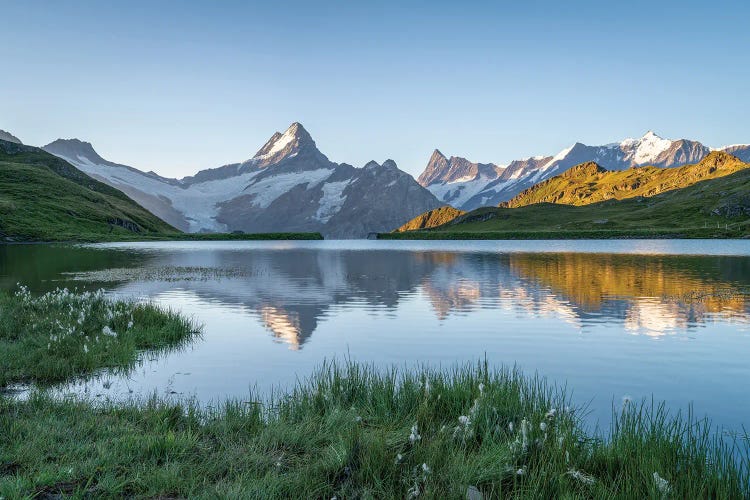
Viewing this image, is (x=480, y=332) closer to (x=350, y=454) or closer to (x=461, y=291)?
(x=461, y=291)

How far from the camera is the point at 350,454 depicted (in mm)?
9859

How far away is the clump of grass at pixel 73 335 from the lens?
19.0 m

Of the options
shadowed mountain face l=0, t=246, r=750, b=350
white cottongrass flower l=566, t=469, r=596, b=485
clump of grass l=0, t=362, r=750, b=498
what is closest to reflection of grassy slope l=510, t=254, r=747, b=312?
shadowed mountain face l=0, t=246, r=750, b=350

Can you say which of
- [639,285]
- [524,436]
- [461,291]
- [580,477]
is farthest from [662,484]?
[639,285]

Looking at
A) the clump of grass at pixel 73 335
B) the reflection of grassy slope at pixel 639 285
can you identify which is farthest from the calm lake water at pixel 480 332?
the clump of grass at pixel 73 335

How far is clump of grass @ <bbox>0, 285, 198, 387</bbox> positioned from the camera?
19.0 meters

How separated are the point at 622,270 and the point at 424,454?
64.6 meters

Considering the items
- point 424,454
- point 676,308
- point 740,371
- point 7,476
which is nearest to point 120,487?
point 7,476

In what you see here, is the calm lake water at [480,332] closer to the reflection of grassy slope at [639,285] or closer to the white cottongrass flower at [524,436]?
the reflection of grassy slope at [639,285]

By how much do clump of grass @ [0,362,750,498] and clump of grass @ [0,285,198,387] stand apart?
5.96 metres

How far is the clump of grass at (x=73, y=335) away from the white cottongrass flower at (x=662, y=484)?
707 inches

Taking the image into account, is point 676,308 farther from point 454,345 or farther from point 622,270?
point 622,270

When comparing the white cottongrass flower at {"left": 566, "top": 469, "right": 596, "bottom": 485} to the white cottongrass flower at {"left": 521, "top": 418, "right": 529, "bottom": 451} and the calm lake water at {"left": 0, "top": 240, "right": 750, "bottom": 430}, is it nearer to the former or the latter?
the white cottongrass flower at {"left": 521, "top": 418, "right": 529, "bottom": 451}

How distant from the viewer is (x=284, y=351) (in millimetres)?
24484
